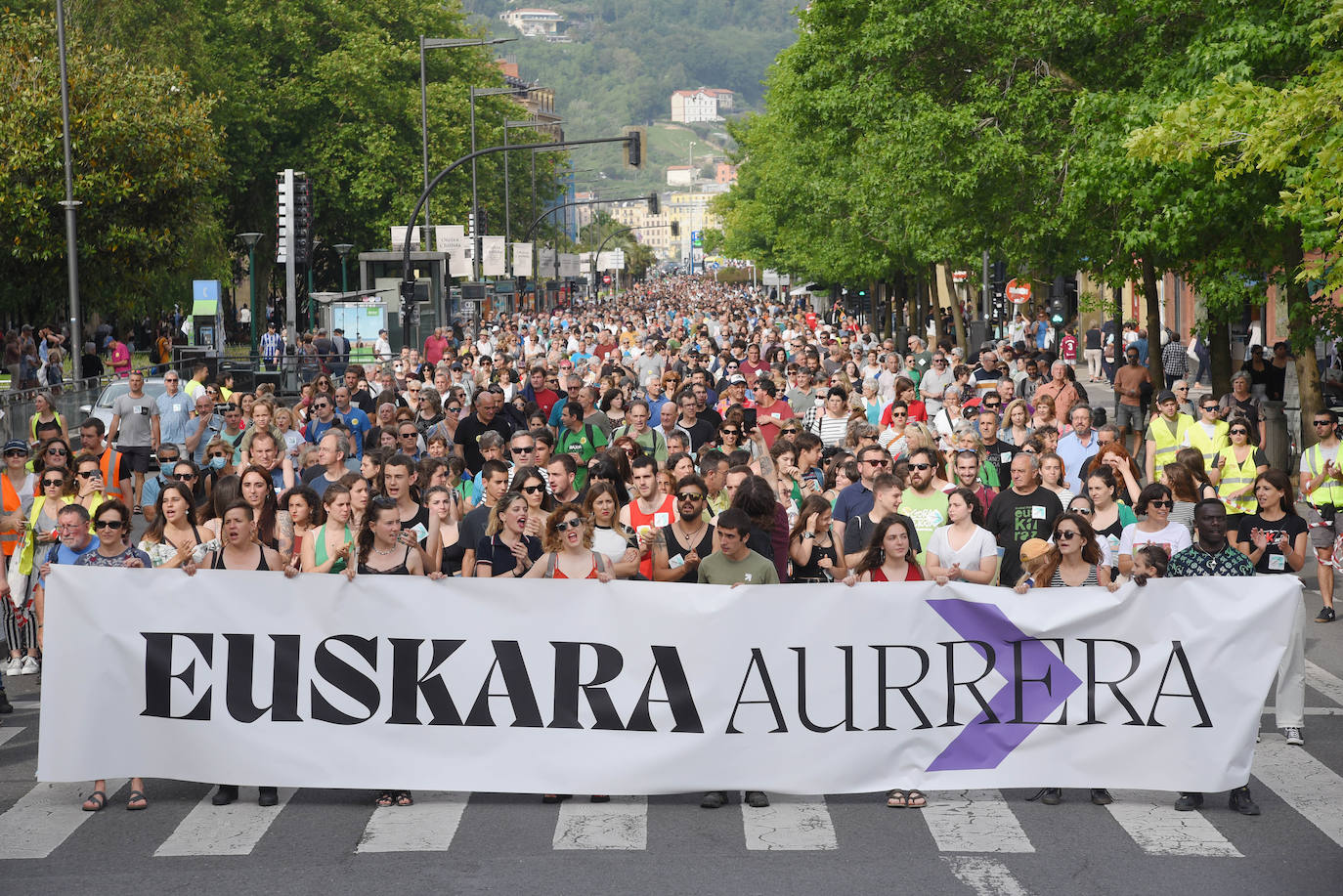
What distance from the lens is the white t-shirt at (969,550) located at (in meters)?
9.93

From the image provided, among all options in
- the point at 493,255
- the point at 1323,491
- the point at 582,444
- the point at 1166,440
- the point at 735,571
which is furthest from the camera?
the point at 493,255

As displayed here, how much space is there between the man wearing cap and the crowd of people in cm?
3

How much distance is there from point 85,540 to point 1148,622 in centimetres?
553

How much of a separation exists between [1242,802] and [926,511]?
300cm

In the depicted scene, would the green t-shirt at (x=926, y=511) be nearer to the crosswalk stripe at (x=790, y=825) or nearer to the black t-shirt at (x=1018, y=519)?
the black t-shirt at (x=1018, y=519)

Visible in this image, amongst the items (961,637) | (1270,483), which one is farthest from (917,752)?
(1270,483)

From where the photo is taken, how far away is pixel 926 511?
36.7 ft

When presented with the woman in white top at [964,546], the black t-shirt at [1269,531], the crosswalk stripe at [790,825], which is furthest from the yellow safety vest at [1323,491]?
the crosswalk stripe at [790,825]

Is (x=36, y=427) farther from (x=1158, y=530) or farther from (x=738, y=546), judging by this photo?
(x=1158, y=530)

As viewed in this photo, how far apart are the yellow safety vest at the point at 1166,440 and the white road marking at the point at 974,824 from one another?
22.1 feet

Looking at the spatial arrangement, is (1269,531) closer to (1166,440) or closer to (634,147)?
(1166,440)

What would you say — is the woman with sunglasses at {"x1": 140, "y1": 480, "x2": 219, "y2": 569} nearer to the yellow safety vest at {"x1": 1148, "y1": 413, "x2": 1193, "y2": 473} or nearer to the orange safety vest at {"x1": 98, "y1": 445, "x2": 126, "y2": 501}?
the orange safety vest at {"x1": 98, "y1": 445, "x2": 126, "y2": 501}

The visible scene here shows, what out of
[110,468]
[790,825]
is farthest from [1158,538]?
[110,468]

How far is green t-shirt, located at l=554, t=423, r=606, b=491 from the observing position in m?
15.8
